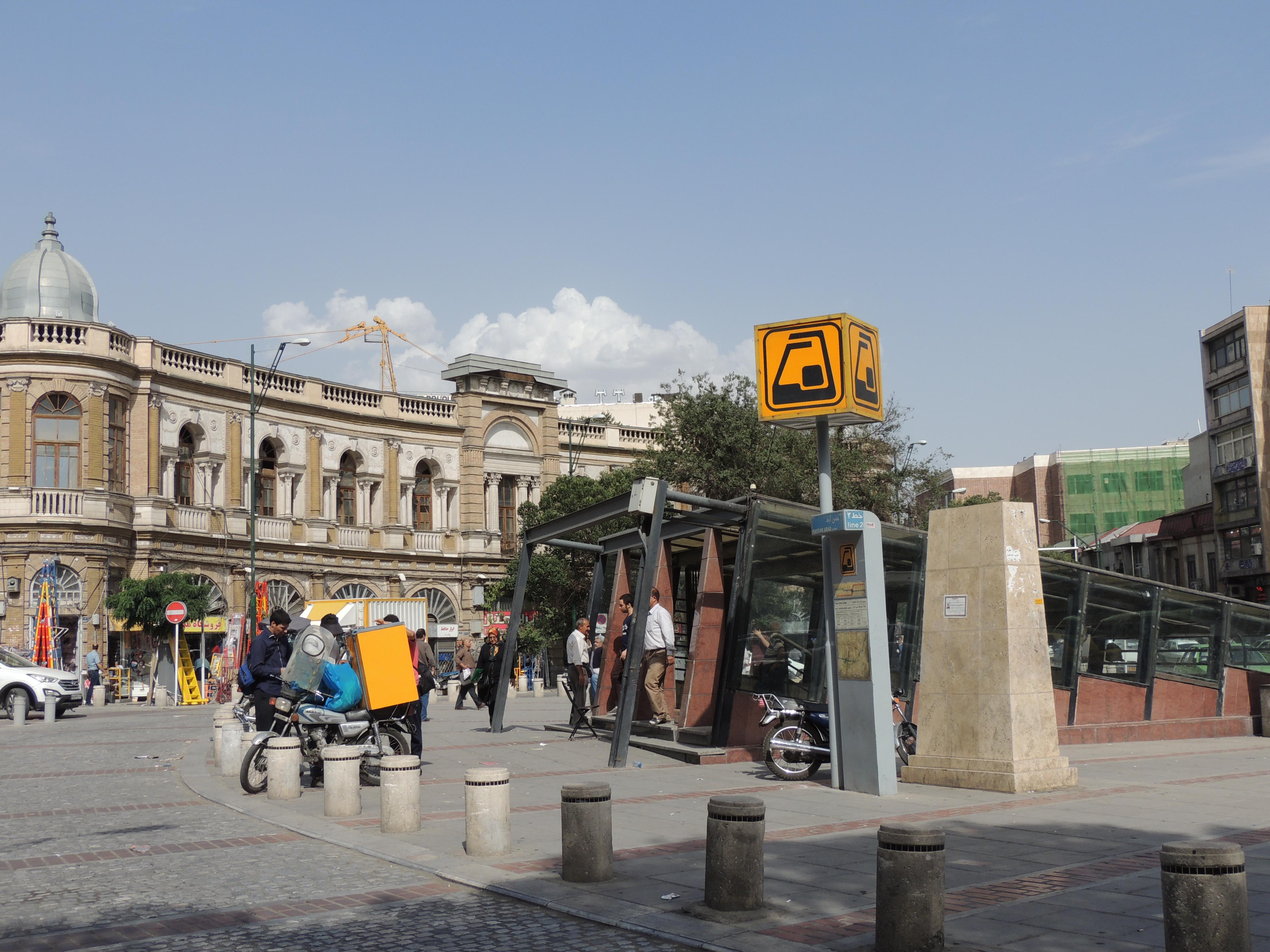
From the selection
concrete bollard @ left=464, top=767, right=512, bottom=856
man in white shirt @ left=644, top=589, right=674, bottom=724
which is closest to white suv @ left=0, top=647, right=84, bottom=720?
man in white shirt @ left=644, top=589, right=674, bottom=724

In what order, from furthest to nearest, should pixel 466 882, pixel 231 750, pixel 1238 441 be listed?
1. pixel 1238 441
2. pixel 231 750
3. pixel 466 882

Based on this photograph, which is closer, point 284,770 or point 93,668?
point 284,770

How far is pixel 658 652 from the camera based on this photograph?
1675 cm

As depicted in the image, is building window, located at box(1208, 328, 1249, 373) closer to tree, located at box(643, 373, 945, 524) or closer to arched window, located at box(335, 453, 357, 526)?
tree, located at box(643, 373, 945, 524)

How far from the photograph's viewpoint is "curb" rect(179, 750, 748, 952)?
660 cm

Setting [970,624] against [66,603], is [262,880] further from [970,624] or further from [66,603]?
[66,603]

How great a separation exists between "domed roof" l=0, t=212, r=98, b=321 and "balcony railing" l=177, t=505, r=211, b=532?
660 centimetres

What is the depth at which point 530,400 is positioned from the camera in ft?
173

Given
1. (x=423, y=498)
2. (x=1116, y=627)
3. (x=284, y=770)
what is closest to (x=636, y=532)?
(x=284, y=770)

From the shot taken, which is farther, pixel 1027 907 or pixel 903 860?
pixel 1027 907

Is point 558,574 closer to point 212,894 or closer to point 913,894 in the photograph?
point 212,894

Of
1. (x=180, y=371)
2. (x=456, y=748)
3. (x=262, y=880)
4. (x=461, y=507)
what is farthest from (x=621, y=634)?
(x=461, y=507)

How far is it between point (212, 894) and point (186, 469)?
35.5m

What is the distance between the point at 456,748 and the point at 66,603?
2296 cm
